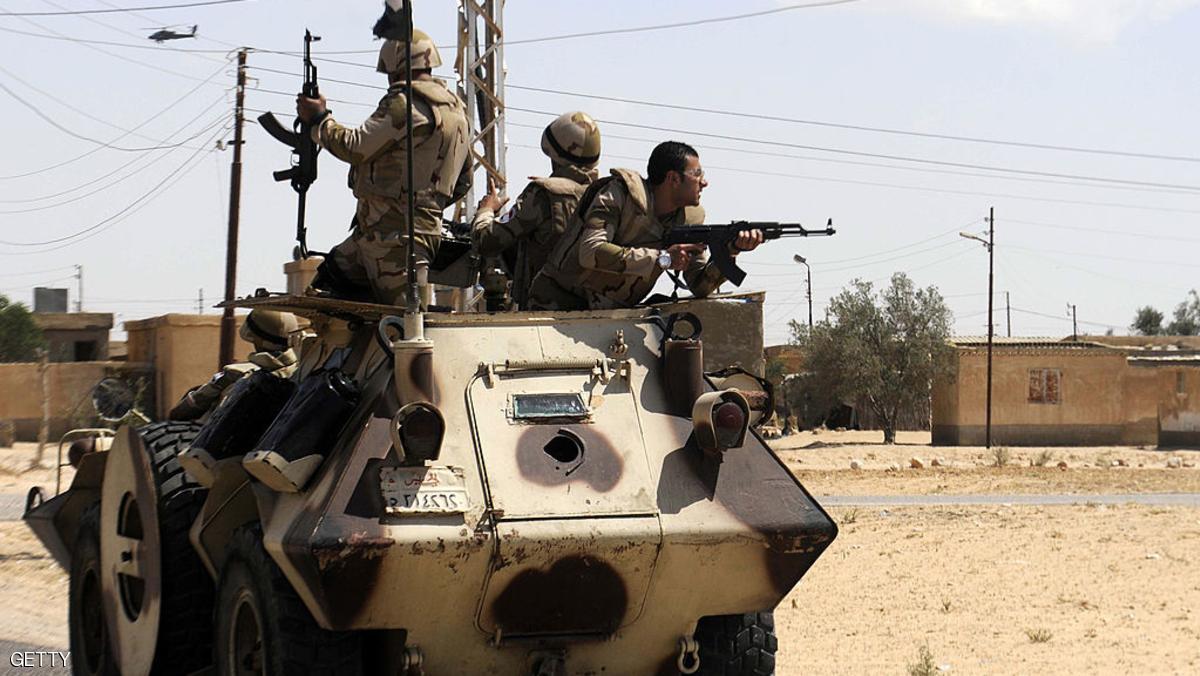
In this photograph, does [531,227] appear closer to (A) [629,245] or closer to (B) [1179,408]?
(A) [629,245]

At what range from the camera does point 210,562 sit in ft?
21.7

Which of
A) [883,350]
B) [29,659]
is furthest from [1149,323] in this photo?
[29,659]

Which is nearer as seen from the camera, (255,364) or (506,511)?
(506,511)

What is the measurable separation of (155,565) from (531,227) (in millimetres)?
2318

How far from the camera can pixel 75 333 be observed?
5047 centimetres

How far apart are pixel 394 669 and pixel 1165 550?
34.2ft

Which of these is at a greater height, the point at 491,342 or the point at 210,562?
the point at 491,342

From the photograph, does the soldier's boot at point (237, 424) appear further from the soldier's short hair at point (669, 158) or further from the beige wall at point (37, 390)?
the beige wall at point (37, 390)

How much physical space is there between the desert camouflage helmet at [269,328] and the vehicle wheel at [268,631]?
2927 mm

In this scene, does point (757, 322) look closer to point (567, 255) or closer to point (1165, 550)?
point (1165, 550)

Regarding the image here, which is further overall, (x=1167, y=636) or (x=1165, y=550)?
(x=1165, y=550)

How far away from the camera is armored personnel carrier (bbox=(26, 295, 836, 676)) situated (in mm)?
5559

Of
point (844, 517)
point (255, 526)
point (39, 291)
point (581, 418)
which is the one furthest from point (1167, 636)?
point (39, 291)
